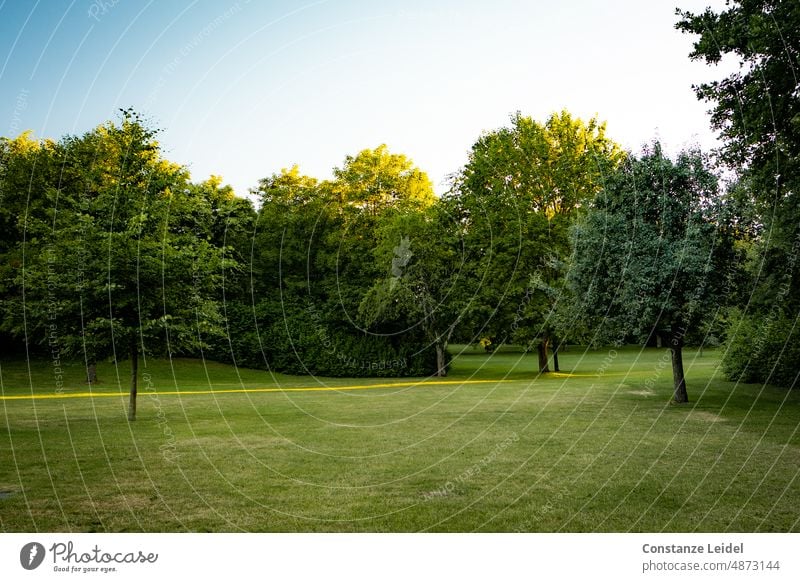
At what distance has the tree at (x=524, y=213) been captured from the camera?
119 ft

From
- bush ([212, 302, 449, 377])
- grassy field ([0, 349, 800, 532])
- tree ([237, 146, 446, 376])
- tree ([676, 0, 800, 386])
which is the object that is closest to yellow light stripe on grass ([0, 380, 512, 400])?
grassy field ([0, 349, 800, 532])

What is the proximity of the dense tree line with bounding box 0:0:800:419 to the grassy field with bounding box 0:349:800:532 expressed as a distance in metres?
2.68

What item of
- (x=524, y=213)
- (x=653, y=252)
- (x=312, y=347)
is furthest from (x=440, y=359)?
(x=653, y=252)

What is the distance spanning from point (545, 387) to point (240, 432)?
17603 mm

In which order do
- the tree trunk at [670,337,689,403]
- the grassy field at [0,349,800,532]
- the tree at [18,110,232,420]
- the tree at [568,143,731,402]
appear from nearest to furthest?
1. the grassy field at [0,349,800,532]
2. the tree at [18,110,232,420]
3. the tree at [568,143,731,402]
4. the tree trunk at [670,337,689,403]

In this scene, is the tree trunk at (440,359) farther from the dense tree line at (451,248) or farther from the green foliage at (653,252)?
the green foliage at (653,252)

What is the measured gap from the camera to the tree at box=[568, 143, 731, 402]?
19812 mm

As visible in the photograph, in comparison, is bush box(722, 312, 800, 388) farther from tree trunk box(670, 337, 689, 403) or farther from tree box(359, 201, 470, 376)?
tree box(359, 201, 470, 376)

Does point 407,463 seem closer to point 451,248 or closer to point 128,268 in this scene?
point 128,268

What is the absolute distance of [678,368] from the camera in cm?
2231

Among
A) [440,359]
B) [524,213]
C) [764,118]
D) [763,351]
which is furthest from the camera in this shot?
[440,359]

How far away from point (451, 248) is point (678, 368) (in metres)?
18.3

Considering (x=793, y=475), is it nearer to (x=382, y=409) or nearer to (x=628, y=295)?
(x=628, y=295)
